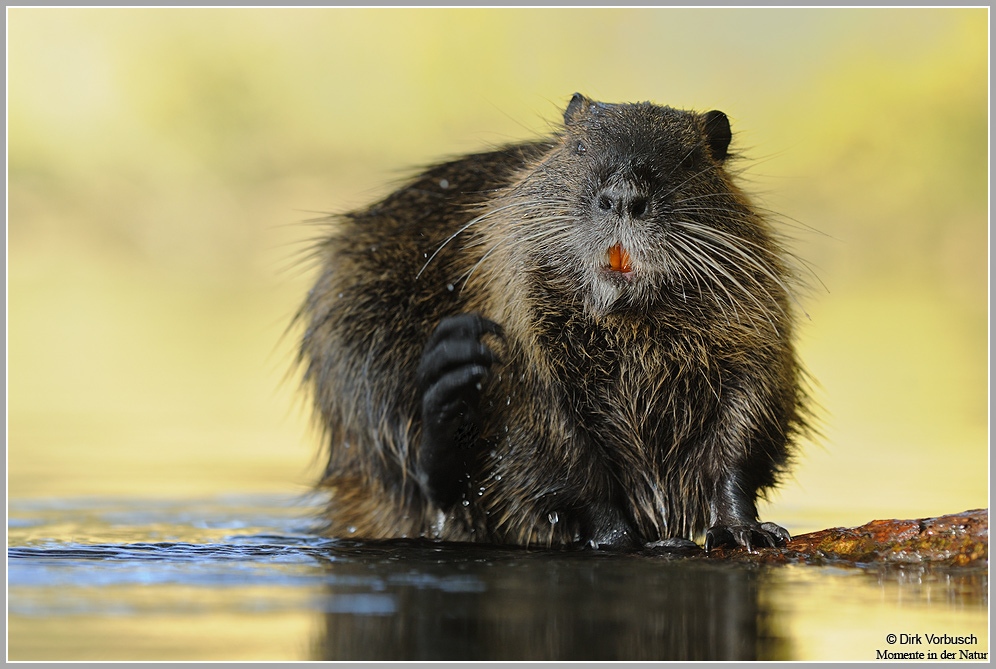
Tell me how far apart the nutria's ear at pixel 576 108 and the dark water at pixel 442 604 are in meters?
1.26

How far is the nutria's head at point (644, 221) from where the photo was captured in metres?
2.72

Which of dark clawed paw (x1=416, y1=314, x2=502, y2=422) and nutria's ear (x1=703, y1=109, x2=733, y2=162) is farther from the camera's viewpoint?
nutria's ear (x1=703, y1=109, x2=733, y2=162)

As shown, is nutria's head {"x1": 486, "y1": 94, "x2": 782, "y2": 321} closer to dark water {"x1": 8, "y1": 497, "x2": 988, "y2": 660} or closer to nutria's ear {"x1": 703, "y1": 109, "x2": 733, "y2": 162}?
nutria's ear {"x1": 703, "y1": 109, "x2": 733, "y2": 162}

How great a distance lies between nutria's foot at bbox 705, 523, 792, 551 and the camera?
263 cm

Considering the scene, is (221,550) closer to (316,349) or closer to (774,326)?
(316,349)

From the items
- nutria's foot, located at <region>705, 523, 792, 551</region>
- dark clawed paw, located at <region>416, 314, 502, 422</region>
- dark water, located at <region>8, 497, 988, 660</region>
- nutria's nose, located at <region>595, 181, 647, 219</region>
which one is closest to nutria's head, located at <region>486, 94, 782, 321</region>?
nutria's nose, located at <region>595, 181, 647, 219</region>

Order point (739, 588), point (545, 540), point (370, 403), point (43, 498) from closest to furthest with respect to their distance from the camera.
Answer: point (739, 588) → point (545, 540) → point (370, 403) → point (43, 498)

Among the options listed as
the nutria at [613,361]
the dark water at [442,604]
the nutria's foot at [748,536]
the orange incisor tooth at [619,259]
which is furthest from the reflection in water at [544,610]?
the orange incisor tooth at [619,259]

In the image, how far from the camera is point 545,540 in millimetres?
2924

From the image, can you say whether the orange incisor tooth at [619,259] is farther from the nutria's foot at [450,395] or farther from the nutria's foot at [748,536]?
the nutria's foot at [748,536]

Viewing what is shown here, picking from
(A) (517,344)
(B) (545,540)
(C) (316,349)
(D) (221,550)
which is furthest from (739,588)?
(C) (316,349)

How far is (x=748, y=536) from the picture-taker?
8.72ft

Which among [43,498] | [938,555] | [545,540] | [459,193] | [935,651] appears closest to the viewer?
[935,651]

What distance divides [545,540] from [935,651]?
3.67ft
